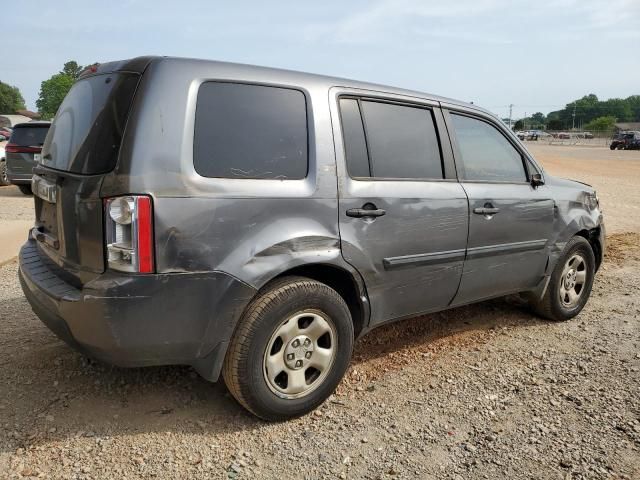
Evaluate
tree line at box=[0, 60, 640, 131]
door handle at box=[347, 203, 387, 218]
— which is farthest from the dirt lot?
tree line at box=[0, 60, 640, 131]

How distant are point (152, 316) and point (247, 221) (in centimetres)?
62

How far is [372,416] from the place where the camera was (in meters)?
3.06

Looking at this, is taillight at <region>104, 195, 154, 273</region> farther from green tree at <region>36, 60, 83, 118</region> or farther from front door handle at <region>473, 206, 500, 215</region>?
green tree at <region>36, 60, 83, 118</region>

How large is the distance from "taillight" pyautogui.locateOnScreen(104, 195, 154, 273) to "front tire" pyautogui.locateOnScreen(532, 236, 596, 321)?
3385mm

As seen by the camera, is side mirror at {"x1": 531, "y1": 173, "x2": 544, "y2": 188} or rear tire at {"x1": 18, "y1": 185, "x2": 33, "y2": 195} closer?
side mirror at {"x1": 531, "y1": 173, "x2": 544, "y2": 188}

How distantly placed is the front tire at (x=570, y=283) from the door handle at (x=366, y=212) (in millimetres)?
2103

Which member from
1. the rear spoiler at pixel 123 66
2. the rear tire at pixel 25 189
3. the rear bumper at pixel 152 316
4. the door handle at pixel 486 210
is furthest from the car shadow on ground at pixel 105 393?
the rear tire at pixel 25 189

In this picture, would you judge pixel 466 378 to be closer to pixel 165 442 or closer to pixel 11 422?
pixel 165 442

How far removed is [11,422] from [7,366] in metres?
0.73

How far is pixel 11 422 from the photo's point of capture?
2840 mm

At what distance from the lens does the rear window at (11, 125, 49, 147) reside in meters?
11.6

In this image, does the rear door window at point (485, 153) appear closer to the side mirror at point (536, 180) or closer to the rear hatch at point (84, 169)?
the side mirror at point (536, 180)

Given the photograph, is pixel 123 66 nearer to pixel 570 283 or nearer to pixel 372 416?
pixel 372 416

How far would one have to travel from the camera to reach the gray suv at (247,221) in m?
2.47
